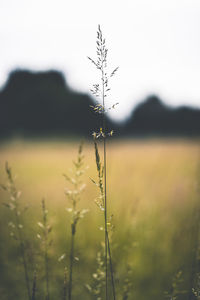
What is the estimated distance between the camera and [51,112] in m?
33.4

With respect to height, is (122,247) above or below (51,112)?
below

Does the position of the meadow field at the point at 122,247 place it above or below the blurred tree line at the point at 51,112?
below

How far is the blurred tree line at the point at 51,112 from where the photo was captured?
31.0 m

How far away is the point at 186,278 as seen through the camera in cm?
229

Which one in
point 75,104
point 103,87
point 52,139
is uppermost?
point 75,104

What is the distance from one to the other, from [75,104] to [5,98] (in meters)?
10.5

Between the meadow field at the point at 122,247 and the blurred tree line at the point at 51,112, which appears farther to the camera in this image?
the blurred tree line at the point at 51,112

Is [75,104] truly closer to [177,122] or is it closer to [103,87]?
[177,122]

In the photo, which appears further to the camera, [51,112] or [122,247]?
[51,112]

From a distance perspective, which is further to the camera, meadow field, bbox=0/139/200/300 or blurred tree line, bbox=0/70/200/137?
blurred tree line, bbox=0/70/200/137

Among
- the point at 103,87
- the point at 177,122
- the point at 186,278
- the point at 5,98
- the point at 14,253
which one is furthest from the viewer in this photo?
the point at 177,122

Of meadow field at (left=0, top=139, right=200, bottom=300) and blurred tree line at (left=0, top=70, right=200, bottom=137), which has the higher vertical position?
blurred tree line at (left=0, top=70, right=200, bottom=137)

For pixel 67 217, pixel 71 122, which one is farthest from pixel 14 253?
pixel 71 122

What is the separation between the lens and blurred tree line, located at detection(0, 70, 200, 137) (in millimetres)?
30961
